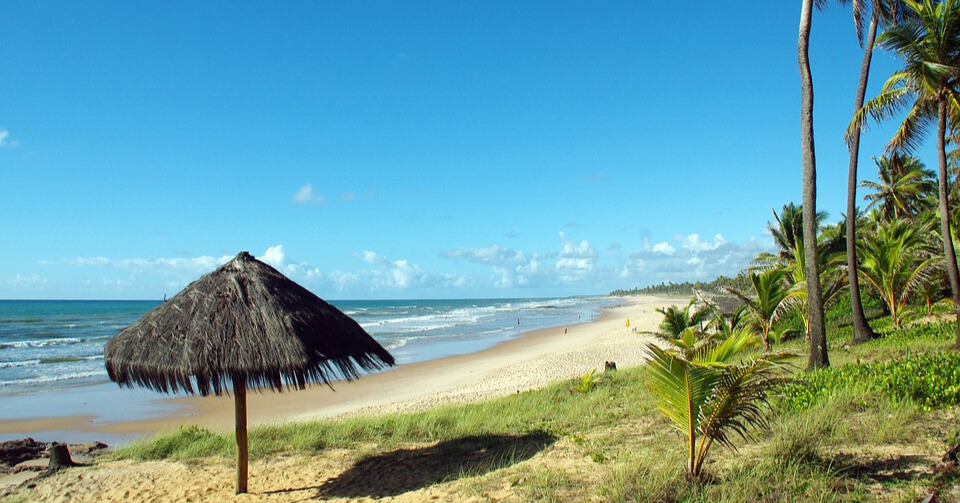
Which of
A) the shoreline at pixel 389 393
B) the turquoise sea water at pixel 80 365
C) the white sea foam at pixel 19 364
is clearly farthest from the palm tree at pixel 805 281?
the white sea foam at pixel 19 364

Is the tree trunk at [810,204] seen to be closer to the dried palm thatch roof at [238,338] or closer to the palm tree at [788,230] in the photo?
the dried palm thatch roof at [238,338]

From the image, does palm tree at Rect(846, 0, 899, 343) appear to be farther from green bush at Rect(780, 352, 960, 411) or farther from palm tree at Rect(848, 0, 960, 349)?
green bush at Rect(780, 352, 960, 411)

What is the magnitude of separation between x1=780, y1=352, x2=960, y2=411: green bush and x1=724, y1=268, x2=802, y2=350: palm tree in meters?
5.37

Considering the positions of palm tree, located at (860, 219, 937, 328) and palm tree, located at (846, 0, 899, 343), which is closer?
palm tree, located at (846, 0, 899, 343)

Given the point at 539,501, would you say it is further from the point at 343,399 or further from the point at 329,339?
the point at 343,399

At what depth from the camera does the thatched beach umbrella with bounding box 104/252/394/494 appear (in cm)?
572

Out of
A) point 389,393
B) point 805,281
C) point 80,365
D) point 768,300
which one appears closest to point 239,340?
point 389,393

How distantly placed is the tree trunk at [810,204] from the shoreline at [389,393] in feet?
23.0

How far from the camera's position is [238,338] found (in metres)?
5.82

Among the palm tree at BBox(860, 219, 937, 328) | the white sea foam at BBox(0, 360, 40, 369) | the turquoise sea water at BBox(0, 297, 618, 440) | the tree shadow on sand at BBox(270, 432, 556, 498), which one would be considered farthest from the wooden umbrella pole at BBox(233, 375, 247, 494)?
the white sea foam at BBox(0, 360, 40, 369)

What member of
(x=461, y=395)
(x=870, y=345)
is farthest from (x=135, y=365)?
(x=870, y=345)

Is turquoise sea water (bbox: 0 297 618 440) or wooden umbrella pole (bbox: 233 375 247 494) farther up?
wooden umbrella pole (bbox: 233 375 247 494)

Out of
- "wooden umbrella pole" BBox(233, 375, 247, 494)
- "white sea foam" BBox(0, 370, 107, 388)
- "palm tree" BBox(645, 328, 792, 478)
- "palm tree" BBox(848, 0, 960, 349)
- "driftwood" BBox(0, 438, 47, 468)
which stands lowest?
"white sea foam" BBox(0, 370, 107, 388)

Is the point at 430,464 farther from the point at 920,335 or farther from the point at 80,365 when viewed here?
the point at 80,365
